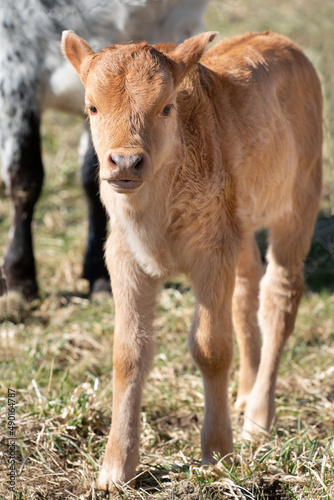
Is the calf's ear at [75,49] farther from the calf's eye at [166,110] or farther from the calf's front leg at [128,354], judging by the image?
the calf's front leg at [128,354]

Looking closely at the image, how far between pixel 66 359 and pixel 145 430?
1.24 meters

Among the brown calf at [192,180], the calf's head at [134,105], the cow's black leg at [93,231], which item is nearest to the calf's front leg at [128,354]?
the brown calf at [192,180]

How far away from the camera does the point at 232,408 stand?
4.98 m

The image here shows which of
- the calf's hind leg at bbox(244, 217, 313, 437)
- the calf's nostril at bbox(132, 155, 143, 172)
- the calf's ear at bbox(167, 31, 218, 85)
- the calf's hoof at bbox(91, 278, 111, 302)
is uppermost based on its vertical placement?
the calf's ear at bbox(167, 31, 218, 85)

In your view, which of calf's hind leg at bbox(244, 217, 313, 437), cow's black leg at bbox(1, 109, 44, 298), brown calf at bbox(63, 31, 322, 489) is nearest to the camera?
brown calf at bbox(63, 31, 322, 489)

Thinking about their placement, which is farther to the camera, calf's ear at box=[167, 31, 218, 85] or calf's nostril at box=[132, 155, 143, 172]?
calf's ear at box=[167, 31, 218, 85]

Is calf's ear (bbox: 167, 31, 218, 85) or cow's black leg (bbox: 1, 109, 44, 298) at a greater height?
calf's ear (bbox: 167, 31, 218, 85)

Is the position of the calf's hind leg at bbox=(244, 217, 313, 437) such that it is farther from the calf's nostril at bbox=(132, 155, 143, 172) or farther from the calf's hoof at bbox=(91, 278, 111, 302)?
the calf's hoof at bbox=(91, 278, 111, 302)

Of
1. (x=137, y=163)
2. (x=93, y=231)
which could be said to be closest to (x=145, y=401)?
(x=137, y=163)

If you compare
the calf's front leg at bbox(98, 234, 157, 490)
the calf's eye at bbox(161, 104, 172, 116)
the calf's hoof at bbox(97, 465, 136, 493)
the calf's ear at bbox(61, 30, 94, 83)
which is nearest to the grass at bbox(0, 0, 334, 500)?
the calf's hoof at bbox(97, 465, 136, 493)

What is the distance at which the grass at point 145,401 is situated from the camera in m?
3.77

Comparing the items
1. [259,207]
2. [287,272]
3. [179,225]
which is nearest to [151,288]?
[179,225]

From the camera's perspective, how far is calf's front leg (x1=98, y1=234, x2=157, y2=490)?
3.89 meters

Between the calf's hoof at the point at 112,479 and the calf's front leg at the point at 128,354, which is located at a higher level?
the calf's front leg at the point at 128,354
